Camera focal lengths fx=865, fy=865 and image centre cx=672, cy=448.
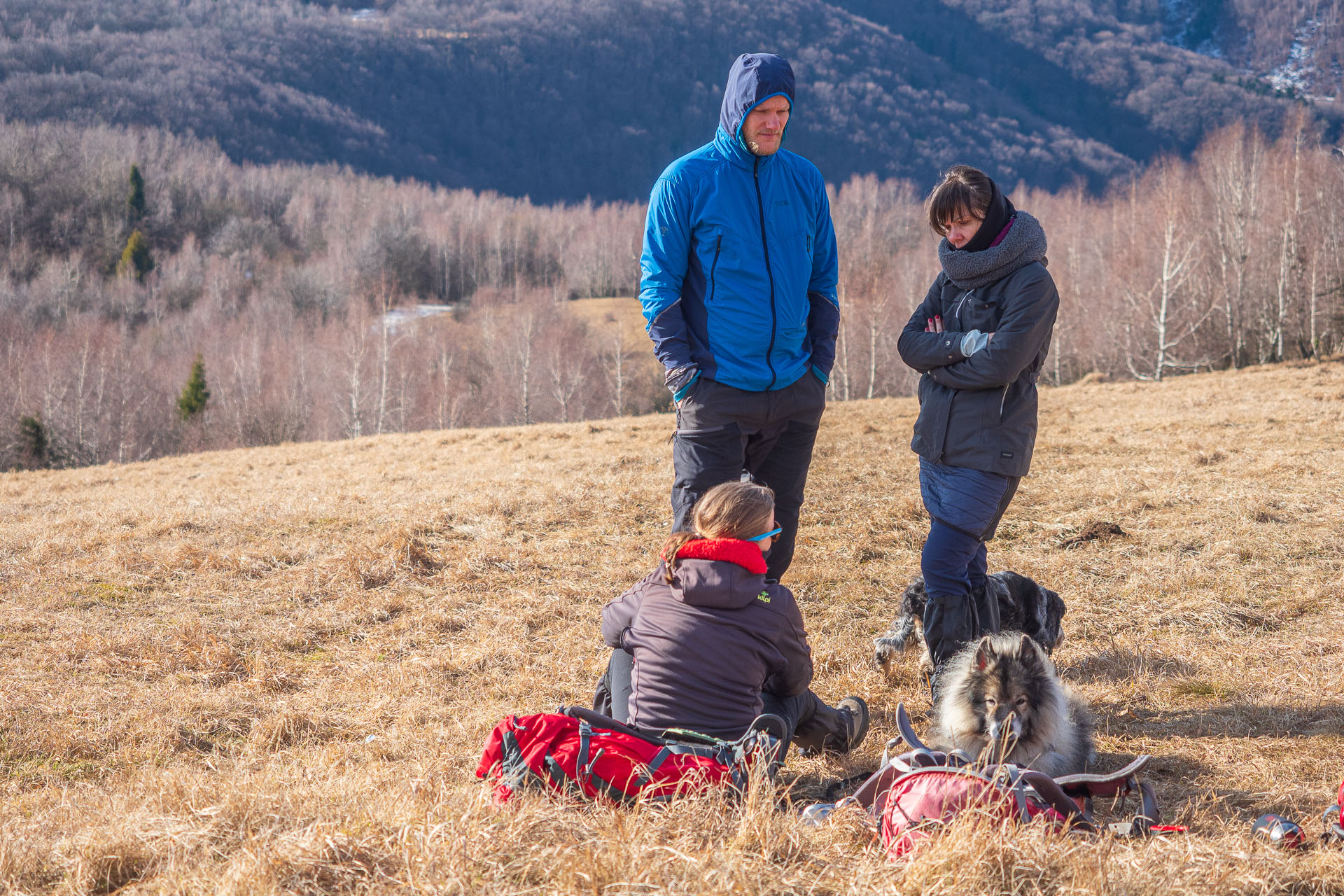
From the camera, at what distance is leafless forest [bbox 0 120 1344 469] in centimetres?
3147

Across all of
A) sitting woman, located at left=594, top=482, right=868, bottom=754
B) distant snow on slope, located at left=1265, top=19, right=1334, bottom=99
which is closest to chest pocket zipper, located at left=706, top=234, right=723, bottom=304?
sitting woman, located at left=594, top=482, right=868, bottom=754

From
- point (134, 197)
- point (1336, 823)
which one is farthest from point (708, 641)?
point (134, 197)

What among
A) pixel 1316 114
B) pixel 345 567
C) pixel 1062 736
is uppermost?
pixel 1316 114

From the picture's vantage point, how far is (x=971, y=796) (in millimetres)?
2395

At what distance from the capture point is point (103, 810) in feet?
9.23

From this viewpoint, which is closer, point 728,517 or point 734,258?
point 728,517

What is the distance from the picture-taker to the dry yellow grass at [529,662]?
221cm

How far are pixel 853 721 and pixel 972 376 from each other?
1.51m

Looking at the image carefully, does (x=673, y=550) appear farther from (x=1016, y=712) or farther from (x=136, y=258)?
(x=136, y=258)

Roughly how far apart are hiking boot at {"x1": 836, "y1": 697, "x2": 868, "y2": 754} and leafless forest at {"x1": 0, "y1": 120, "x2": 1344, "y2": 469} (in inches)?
1087

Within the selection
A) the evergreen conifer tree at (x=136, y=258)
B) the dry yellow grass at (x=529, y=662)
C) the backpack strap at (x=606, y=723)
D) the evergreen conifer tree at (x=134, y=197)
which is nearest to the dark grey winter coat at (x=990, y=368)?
the dry yellow grass at (x=529, y=662)

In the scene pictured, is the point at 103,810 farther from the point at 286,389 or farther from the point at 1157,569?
the point at 286,389

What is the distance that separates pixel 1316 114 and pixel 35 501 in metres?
139

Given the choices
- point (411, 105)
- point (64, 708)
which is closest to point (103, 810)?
point (64, 708)
